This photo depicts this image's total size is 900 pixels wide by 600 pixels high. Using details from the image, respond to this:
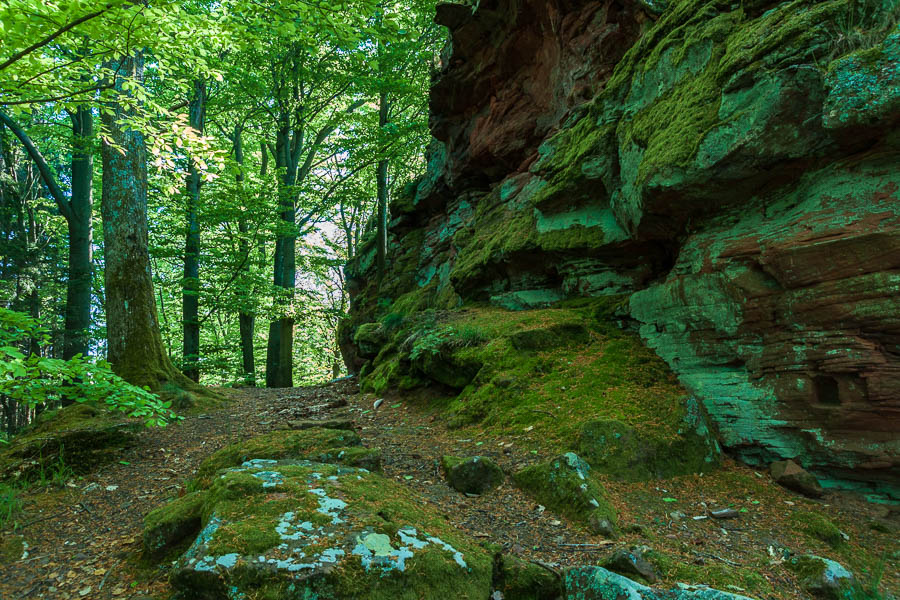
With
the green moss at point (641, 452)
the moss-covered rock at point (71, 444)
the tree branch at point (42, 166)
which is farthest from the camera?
the tree branch at point (42, 166)

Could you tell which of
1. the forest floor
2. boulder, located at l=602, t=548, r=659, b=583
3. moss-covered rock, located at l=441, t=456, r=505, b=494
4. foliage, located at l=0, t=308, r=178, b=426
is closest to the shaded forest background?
foliage, located at l=0, t=308, r=178, b=426

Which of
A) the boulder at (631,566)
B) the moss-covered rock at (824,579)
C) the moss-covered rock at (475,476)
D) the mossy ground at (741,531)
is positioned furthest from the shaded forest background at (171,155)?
the moss-covered rock at (824,579)

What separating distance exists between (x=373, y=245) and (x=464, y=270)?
9.35m

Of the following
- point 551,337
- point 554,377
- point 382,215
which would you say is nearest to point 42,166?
point 382,215

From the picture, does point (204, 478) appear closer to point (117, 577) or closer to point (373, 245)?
point (117, 577)

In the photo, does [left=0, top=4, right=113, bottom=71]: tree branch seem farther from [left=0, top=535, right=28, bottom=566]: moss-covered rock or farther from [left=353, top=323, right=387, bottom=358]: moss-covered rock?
[left=353, top=323, right=387, bottom=358]: moss-covered rock

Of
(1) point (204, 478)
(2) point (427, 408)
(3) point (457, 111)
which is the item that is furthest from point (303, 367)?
(1) point (204, 478)

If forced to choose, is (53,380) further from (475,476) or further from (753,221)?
(753,221)

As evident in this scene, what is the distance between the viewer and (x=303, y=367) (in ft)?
96.0

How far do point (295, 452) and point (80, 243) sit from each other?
1299 cm

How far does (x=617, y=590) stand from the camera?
223 centimetres

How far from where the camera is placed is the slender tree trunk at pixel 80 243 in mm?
11742

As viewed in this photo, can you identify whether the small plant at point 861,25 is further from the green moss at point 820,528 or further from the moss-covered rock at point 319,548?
the moss-covered rock at point 319,548

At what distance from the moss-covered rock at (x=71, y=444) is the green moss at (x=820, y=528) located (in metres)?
7.38
